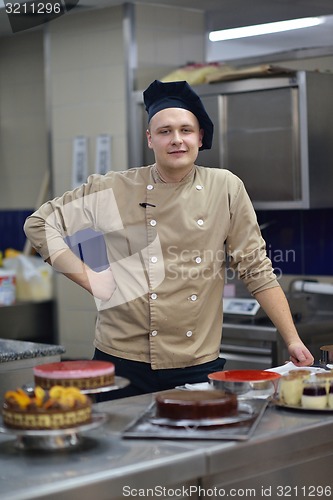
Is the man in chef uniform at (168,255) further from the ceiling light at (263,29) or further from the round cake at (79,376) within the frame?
the ceiling light at (263,29)

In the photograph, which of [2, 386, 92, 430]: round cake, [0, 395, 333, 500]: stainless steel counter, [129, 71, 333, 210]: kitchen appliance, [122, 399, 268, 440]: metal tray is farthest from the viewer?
[129, 71, 333, 210]: kitchen appliance

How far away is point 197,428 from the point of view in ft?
6.82

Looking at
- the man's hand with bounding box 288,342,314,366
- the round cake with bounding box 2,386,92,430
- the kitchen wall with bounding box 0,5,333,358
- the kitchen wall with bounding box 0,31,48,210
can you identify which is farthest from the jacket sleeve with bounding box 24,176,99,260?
the kitchen wall with bounding box 0,31,48,210

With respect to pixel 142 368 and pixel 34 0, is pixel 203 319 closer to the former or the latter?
pixel 142 368

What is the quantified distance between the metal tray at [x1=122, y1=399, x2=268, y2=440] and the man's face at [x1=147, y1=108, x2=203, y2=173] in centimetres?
95

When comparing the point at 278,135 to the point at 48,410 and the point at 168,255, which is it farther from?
the point at 48,410

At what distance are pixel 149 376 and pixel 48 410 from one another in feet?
3.31

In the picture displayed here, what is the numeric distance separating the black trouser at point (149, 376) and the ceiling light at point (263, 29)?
2.52 metres

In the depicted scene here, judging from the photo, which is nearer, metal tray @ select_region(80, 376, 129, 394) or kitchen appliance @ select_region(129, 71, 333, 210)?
metal tray @ select_region(80, 376, 129, 394)

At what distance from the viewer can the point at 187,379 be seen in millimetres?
2898

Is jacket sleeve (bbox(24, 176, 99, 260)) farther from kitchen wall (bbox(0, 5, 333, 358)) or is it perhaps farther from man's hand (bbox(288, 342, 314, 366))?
kitchen wall (bbox(0, 5, 333, 358))

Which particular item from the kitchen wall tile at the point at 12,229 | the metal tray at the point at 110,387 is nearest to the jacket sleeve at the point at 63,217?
the metal tray at the point at 110,387

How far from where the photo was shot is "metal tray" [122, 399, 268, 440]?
6.65 ft

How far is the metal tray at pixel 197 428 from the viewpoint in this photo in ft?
6.65
